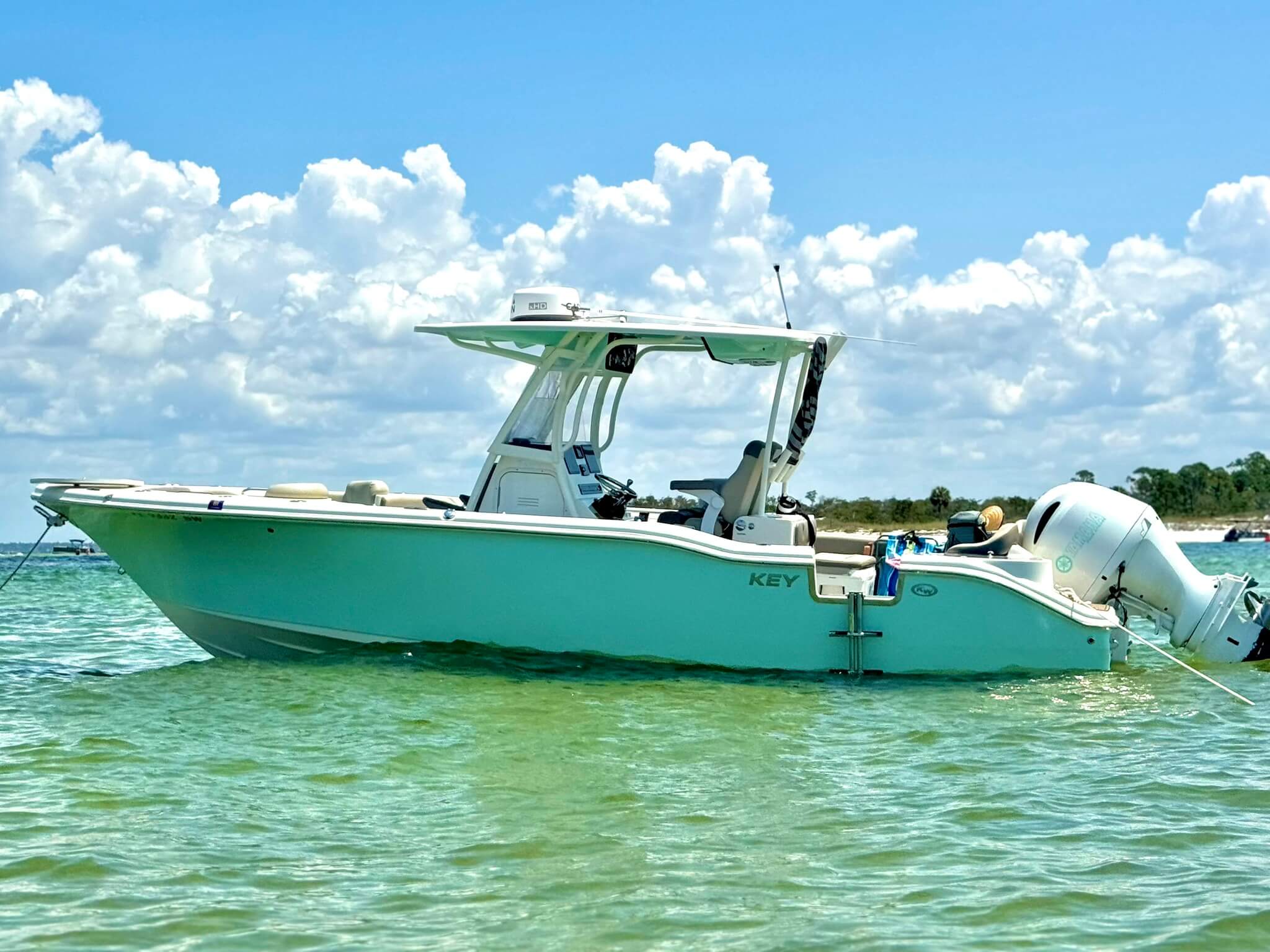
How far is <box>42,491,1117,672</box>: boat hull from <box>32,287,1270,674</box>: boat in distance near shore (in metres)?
0.01

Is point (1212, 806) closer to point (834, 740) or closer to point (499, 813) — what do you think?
point (834, 740)

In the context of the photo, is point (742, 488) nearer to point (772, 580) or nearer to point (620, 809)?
point (772, 580)

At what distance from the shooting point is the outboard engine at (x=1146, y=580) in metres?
11.0

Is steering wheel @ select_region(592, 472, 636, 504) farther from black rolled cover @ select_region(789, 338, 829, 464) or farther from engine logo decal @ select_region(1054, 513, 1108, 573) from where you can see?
engine logo decal @ select_region(1054, 513, 1108, 573)

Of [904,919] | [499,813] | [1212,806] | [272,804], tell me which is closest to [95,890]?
[272,804]

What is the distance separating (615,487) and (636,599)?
1.50 m

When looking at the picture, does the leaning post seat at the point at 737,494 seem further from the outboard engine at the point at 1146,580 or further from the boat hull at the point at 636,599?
the outboard engine at the point at 1146,580

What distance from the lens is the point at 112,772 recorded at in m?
7.39

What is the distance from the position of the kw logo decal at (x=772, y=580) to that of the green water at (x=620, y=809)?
27.2 inches

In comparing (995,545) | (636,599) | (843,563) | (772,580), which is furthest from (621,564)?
(995,545)

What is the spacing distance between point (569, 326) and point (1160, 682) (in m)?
5.22

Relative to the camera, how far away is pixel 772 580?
1038cm

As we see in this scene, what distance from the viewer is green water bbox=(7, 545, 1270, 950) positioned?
16.5ft

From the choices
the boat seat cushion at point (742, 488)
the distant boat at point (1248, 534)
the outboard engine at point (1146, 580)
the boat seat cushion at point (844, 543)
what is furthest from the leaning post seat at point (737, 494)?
the distant boat at point (1248, 534)
